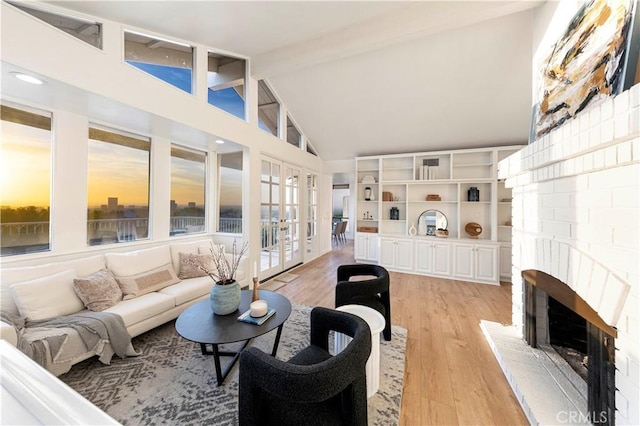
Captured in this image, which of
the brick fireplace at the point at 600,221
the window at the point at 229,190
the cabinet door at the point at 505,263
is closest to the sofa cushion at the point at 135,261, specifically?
the window at the point at 229,190

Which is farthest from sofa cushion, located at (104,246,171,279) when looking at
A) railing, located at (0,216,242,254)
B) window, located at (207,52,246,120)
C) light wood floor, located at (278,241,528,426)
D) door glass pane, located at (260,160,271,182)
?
window, located at (207,52,246,120)

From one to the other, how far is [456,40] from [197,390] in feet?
14.8

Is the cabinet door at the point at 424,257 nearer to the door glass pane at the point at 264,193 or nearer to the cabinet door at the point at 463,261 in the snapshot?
the cabinet door at the point at 463,261

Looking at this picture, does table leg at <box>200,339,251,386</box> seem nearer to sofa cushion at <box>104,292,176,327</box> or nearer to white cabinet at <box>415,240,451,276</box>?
sofa cushion at <box>104,292,176,327</box>

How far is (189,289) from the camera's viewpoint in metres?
2.71

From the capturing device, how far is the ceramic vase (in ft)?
6.54

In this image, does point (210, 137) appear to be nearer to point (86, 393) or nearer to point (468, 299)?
point (86, 393)

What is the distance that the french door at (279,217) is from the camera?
4.27m

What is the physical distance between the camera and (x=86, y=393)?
169 cm

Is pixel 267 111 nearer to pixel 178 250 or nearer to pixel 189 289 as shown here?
pixel 178 250

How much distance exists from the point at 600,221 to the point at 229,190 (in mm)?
4420

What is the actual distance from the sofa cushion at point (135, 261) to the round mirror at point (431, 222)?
183 inches

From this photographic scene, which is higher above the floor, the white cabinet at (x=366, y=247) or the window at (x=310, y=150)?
the window at (x=310, y=150)

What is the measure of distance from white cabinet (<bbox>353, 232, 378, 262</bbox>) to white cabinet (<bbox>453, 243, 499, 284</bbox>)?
168 centimetres
